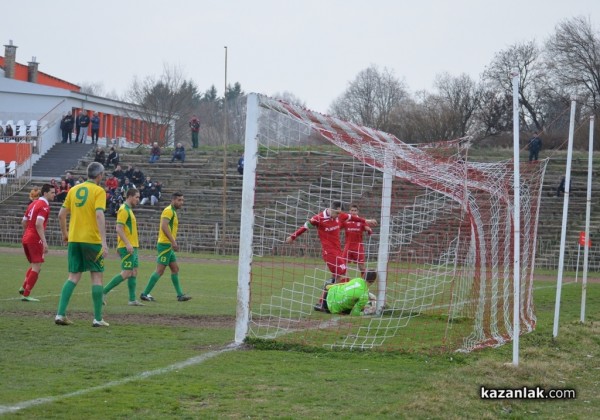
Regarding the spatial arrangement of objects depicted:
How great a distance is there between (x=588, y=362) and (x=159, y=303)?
805 centimetres

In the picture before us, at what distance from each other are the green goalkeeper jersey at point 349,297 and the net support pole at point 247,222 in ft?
8.70

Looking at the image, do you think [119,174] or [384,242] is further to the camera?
[119,174]

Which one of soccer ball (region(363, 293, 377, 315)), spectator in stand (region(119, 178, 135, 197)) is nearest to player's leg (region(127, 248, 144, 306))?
soccer ball (region(363, 293, 377, 315))

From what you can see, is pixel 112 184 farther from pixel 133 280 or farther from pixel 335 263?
pixel 335 263

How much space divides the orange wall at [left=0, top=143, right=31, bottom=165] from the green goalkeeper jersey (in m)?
37.9

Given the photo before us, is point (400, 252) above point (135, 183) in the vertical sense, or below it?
below

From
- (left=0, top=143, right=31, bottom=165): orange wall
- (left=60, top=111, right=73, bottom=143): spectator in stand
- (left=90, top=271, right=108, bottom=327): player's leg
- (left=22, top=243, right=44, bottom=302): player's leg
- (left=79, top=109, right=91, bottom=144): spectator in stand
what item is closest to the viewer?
(left=90, top=271, right=108, bottom=327): player's leg

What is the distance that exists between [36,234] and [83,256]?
13.2 feet

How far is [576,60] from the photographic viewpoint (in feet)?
174

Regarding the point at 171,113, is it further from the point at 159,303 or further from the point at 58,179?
the point at 159,303

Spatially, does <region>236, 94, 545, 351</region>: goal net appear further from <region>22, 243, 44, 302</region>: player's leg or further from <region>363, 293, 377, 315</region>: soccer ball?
<region>22, 243, 44, 302</region>: player's leg

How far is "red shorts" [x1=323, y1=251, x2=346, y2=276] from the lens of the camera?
46.8 ft

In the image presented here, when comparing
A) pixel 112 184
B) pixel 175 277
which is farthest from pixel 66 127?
pixel 175 277

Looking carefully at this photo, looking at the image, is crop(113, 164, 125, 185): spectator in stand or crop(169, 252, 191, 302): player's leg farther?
crop(113, 164, 125, 185): spectator in stand
